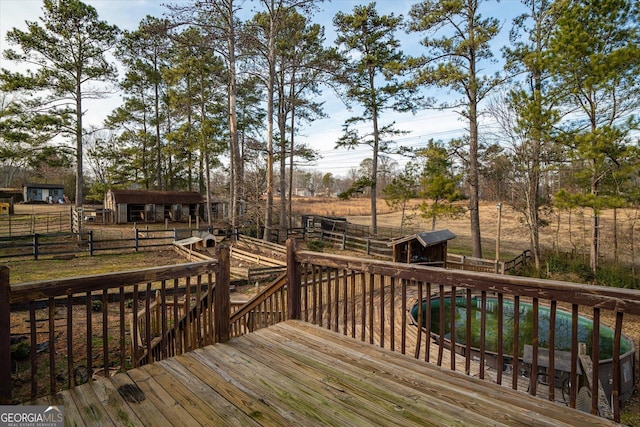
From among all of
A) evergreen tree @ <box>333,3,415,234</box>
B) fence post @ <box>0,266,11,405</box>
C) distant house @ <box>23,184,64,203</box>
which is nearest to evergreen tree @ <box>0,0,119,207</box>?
evergreen tree @ <box>333,3,415,234</box>

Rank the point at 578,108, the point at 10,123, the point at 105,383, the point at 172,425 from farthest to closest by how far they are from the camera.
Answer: the point at 10,123
the point at 578,108
the point at 105,383
the point at 172,425

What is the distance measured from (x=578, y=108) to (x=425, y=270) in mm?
12374

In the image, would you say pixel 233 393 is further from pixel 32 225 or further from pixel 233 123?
pixel 32 225

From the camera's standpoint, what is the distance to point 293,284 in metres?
3.64

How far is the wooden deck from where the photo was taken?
6.50ft

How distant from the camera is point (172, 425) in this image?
1906 millimetres

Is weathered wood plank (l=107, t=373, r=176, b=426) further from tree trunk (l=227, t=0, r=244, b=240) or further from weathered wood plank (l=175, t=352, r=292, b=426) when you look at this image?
tree trunk (l=227, t=0, r=244, b=240)

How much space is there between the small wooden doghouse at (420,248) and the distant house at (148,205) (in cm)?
1994

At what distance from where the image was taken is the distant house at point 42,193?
38.2 meters

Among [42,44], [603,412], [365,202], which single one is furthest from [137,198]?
[365,202]

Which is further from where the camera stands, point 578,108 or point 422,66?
point 422,66

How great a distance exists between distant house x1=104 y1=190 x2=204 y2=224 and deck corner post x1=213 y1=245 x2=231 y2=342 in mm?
25896

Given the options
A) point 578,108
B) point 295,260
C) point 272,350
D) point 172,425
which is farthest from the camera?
point 578,108

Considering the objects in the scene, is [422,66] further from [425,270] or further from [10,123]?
[10,123]
